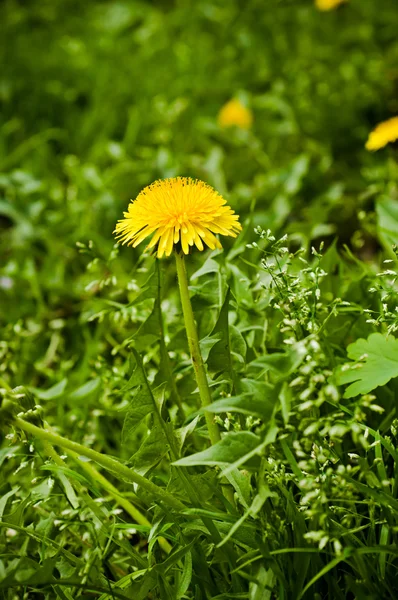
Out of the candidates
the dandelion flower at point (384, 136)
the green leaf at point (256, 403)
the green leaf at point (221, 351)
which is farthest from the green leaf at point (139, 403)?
the dandelion flower at point (384, 136)

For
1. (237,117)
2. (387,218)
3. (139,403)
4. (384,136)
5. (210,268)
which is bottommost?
(139,403)

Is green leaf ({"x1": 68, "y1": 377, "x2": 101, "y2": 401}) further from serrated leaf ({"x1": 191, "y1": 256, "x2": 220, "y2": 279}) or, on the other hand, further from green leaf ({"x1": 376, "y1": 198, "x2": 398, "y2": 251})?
green leaf ({"x1": 376, "y1": 198, "x2": 398, "y2": 251})

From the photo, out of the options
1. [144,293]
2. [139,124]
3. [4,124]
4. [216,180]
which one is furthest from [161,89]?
[144,293]

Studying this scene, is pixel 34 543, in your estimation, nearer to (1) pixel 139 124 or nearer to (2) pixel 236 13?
(1) pixel 139 124

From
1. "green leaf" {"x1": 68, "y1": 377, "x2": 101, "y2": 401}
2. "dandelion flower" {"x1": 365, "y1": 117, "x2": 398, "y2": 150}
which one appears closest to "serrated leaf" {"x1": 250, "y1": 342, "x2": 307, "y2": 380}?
"green leaf" {"x1": 68, "y1": 377, "x2": 101, "y2": 401}

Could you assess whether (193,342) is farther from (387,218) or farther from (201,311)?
(387,218)

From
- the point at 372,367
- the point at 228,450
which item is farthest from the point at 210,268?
the point at 228,450
